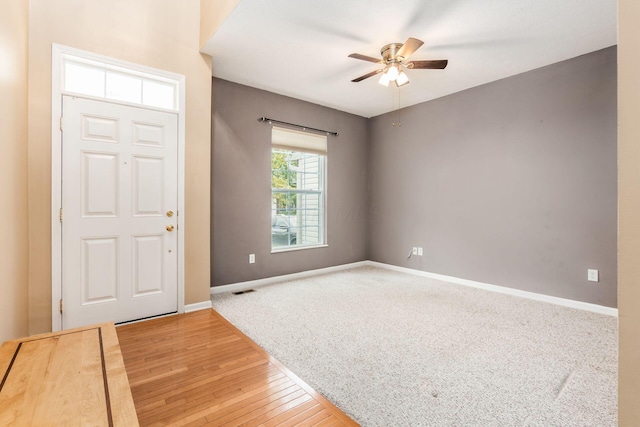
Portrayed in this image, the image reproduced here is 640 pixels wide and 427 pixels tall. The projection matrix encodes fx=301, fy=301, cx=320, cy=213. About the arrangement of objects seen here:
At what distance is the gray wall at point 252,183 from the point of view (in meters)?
3.84

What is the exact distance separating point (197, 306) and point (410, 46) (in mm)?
3242

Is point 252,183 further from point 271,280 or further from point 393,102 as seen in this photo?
point 393,102

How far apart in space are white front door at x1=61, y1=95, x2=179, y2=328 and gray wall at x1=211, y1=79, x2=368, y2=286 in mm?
818

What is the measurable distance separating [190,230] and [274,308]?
1222 millimetres

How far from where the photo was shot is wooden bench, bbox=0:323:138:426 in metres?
1.02

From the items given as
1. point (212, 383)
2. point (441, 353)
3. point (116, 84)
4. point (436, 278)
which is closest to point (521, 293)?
point (436, 278)

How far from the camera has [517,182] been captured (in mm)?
3713

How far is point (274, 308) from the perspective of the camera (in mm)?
3266

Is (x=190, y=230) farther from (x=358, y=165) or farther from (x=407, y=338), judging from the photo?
(x=358, y=165)

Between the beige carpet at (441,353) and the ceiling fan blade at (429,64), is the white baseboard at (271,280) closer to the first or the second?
the beige carpet at (441,353)

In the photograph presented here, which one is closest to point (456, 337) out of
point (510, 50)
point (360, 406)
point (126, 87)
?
point (360, 406)

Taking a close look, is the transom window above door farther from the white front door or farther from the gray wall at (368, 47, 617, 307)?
the gray wall at (368, 47, 617, 307)

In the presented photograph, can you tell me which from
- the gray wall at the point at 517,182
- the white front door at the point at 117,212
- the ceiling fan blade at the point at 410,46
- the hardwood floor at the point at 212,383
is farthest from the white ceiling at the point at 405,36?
the hardwood floor at the point at 212,383

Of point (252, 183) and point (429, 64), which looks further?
point (252, 183)
